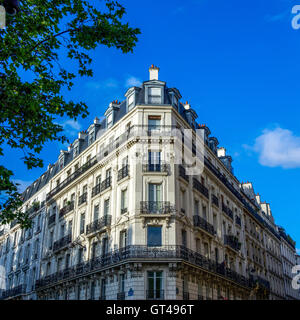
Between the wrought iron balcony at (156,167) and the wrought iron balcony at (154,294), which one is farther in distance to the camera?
the wrought iron balcony at (156,167)

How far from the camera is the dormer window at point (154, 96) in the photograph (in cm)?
2698

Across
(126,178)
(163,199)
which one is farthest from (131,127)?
(163,199)

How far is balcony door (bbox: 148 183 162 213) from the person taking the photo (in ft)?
76.5

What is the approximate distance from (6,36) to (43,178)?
3411 centimetres

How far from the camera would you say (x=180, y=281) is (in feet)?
71.9

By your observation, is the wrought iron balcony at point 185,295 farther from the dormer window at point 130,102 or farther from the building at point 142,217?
the dormer window at point 130,102

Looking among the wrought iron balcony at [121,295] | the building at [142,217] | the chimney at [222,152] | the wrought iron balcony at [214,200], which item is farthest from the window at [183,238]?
the chimney at [222,152]

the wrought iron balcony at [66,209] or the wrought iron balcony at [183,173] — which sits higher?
the wrought iron balcony at [183,173]

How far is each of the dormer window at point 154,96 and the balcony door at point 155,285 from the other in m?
12.0

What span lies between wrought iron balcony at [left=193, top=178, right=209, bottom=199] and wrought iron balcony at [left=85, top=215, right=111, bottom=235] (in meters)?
6.62

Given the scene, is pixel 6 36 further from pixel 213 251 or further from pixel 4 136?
pixel 213 251

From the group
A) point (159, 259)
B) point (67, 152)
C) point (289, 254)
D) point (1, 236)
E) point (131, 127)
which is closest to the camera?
point (159, 259)

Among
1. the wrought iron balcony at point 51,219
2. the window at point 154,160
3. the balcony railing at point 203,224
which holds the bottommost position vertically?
the balcony railing at point 203,224

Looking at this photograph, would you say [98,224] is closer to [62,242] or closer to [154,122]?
[62,242]
